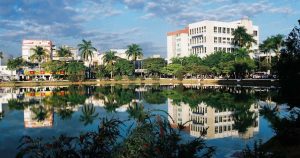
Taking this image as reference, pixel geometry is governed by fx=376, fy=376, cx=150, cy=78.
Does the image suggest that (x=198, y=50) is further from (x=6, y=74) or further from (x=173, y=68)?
(x=6, y=74)

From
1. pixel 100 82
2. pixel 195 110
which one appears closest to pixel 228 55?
pixel 100 82

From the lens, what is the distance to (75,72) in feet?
397

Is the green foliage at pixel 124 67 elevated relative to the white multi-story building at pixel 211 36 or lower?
lower

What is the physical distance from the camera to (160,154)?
895 cm

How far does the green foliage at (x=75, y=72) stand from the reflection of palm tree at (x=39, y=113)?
69571mm

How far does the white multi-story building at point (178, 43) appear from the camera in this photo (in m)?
142

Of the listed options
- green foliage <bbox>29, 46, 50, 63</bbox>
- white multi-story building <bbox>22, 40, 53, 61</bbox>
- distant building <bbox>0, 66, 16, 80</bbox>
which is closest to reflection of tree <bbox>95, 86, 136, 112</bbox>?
green foliage <bbox>29, 46, 50, 63</bbox>

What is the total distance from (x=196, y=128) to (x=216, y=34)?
104 metres

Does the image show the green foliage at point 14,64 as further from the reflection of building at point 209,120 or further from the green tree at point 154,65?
the reflection of building at point 209,120

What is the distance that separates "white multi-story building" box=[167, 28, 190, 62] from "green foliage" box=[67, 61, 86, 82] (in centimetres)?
3590

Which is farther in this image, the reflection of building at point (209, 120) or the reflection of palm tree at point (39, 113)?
the reflection of palm tree at point (39, 113)

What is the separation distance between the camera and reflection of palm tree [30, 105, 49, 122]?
3750 cm

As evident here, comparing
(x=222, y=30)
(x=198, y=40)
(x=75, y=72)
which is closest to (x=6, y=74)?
(x=75, y=72)

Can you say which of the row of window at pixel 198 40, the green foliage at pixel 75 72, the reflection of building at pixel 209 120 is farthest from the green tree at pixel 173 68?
the reflection of building at pixel 209 120
